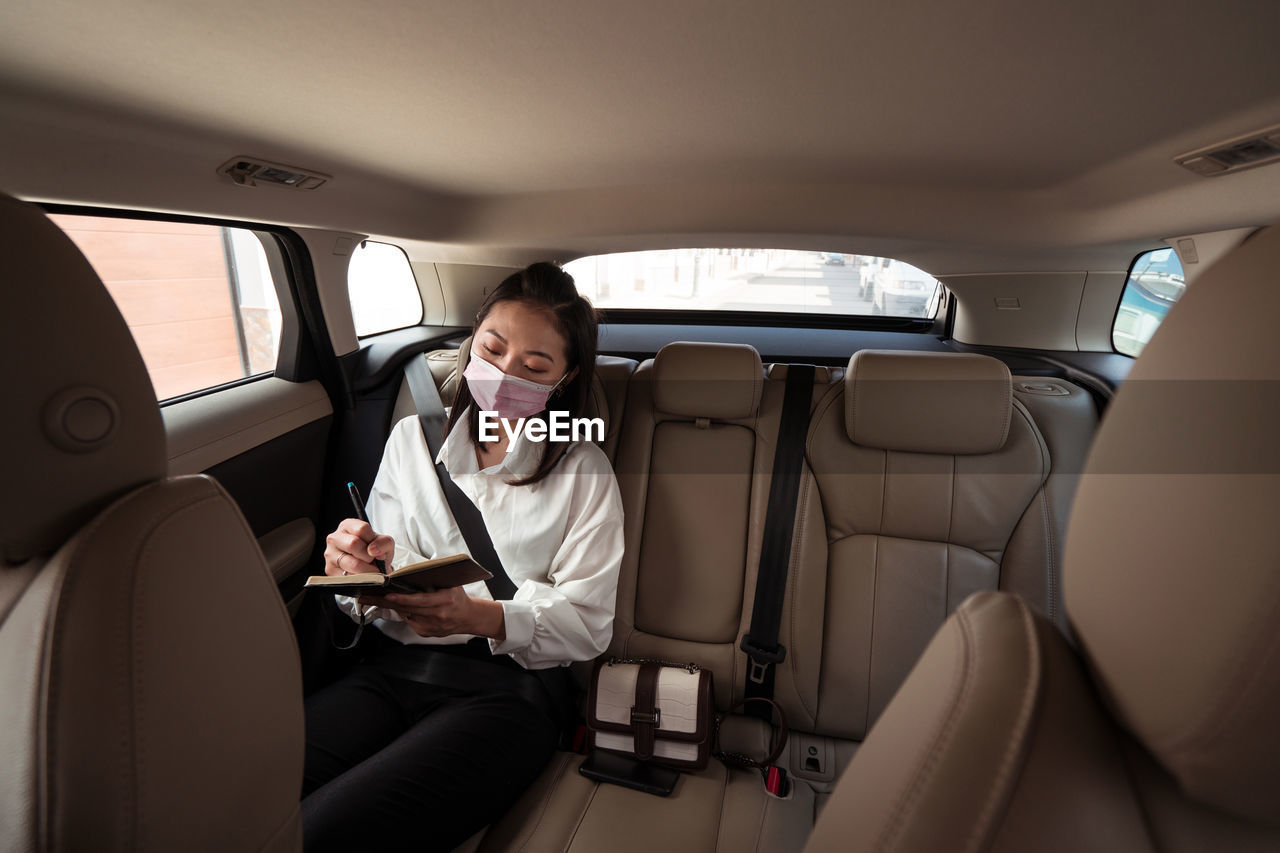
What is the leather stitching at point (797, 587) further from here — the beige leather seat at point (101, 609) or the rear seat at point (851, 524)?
the beige leather seat at point (101, 609)

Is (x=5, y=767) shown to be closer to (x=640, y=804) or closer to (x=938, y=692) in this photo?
(x=938, y=692)

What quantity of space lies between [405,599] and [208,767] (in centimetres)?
51

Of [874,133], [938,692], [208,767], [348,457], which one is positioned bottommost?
[348,457]

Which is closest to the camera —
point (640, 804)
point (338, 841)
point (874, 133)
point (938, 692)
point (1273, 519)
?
point (1273, 519)

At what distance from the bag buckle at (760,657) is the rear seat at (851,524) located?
0.12 feet

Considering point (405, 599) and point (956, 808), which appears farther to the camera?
point (405, 599)

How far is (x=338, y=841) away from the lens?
957 millimetres

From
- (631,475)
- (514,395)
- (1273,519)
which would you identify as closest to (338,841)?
(514,395)

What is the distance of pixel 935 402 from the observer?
1540 mm

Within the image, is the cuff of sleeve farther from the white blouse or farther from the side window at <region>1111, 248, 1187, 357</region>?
the side window at <region>1111, 248, 1187, 357</region>

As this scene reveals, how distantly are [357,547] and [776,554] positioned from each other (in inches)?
40.5

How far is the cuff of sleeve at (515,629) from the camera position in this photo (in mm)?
1252

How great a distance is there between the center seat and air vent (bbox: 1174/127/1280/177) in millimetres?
943

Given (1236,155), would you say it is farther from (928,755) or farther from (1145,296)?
(928,755)
